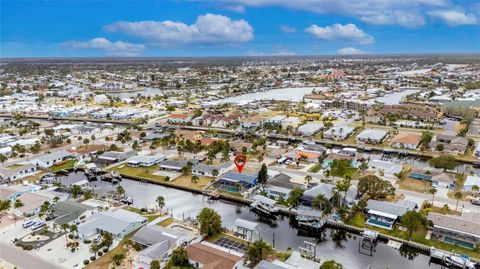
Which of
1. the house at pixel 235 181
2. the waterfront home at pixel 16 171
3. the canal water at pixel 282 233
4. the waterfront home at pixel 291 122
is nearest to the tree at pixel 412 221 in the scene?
the canal water at pixel 282 233

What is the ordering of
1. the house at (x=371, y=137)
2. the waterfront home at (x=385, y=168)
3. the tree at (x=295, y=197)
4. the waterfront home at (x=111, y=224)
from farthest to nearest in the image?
the house at (x=371, y=137) < the waterfront home at (x=385, y=168) < the tree at (x=295, y=197) < the waterfront home at (x=111, y=224)

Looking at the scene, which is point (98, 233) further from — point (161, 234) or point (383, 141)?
point (383, 141)

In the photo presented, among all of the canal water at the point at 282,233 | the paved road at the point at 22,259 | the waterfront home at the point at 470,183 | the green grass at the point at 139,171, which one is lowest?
the canal water at the point at 282,233

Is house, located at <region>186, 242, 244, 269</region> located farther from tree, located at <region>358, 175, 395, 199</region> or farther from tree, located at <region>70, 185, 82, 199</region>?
tree, located at <region>70, 185, 82, 199</region>

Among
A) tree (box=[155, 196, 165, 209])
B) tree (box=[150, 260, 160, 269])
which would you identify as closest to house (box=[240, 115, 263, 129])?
tree (box=[155, 196, 165, 209])

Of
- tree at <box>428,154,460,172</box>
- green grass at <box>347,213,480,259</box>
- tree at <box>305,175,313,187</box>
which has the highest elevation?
tree at <box>428,154,460,172</box>

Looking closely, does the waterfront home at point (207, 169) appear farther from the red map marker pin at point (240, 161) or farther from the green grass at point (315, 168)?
the green grass at point (315, 168)

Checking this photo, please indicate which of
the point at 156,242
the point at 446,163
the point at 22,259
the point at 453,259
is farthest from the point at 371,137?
the point at 22,259
